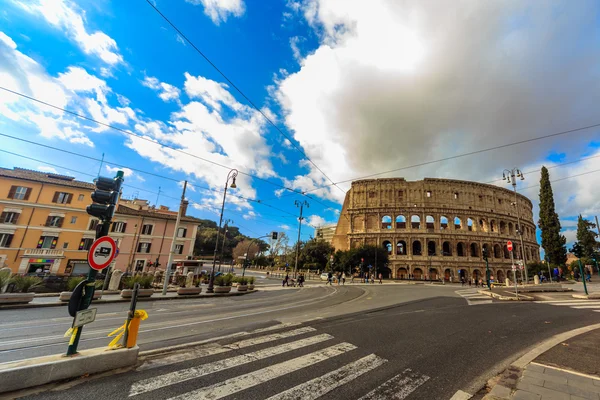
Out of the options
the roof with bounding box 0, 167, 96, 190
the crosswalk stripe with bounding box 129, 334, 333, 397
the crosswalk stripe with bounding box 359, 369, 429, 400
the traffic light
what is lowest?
the crosswalk stripe with bounding box 129, 334, 333, 397

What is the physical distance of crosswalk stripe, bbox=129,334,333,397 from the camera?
12.1 feet

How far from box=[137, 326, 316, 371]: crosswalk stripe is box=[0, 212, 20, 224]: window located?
1345 inches

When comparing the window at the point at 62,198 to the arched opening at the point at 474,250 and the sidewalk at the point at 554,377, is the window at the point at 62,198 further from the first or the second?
the arched opening at the point at 474,250

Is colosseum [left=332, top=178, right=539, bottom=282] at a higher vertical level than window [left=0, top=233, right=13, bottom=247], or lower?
higher

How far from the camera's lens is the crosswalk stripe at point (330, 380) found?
144 inches

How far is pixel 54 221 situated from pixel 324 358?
36139 millimetres

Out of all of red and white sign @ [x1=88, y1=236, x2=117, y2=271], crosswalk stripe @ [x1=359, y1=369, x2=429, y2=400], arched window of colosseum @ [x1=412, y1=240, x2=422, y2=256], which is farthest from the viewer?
arched window of colosseum @ [x1=412, y1=240, x2=422, y2=256]

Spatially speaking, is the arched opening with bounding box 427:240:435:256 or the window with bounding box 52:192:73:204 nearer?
the window with bounding box 52:192:73:204

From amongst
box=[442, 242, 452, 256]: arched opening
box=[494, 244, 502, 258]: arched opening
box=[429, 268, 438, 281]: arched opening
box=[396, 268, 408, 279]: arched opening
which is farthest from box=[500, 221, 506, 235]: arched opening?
box=[396, 268, 408, 279]: arched opening

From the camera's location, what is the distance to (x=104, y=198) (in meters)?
4.50

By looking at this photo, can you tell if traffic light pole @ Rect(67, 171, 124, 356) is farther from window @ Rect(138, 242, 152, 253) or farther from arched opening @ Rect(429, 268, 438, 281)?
arched opening @ Rect(429, 268, 438, 281)

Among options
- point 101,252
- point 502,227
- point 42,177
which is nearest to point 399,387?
point 101,252

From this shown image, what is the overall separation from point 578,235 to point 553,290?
4877 centimetres

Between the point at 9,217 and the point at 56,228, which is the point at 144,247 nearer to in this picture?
the point at 56,228
